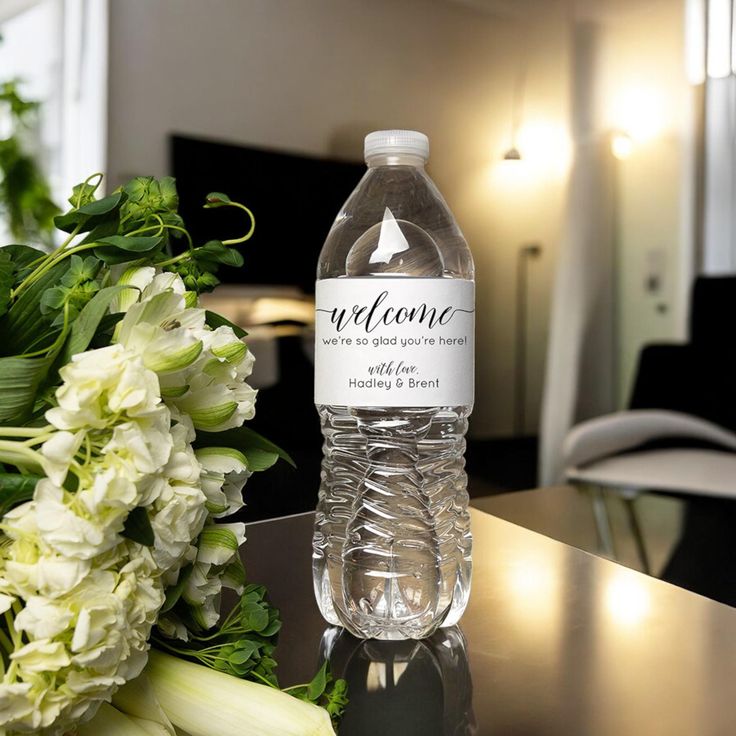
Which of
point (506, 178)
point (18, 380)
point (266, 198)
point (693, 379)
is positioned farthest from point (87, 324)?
point (506, 178)

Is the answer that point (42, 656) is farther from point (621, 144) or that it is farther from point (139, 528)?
point (621, 144)

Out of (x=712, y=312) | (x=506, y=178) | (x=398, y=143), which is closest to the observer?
(x=398, y=143)

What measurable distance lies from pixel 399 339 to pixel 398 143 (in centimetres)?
Answer: 14

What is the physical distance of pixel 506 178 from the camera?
3.55 meters

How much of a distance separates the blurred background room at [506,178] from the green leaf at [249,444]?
1253 mm

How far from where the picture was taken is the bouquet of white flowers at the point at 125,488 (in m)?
0.30

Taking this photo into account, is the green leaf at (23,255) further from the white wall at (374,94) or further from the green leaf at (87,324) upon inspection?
the white wall at (374,94)

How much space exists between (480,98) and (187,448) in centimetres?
335

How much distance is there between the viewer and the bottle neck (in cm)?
56

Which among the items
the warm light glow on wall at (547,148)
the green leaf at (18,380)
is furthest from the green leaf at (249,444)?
the warm light glow on wall at (547,148)

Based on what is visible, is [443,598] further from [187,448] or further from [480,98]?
[480,98]

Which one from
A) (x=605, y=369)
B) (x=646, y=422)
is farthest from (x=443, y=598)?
(x=605, y=369)

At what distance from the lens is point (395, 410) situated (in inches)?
26.2

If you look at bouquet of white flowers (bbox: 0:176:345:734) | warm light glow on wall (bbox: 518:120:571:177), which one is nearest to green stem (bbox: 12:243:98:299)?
bouquet of white flowers (bbox: 0:176:345:734)
